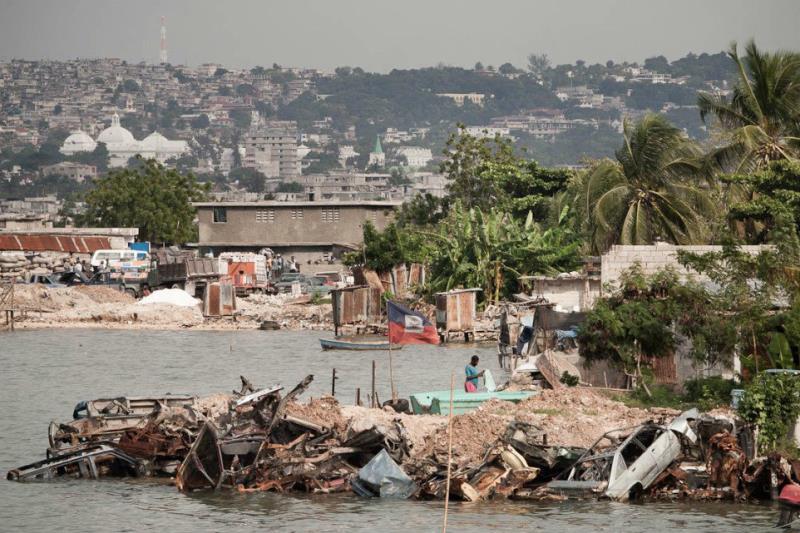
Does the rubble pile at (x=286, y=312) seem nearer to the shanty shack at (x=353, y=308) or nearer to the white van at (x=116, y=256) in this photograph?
the shanty shack at (x=353, y=308)

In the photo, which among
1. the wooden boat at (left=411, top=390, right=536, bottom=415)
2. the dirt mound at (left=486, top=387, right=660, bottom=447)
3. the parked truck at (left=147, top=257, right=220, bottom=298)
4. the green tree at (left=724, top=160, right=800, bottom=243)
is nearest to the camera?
the dirt mound at (left=486, top=387, right=660, bottom=447)

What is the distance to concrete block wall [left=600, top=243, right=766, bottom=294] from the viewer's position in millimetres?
26500

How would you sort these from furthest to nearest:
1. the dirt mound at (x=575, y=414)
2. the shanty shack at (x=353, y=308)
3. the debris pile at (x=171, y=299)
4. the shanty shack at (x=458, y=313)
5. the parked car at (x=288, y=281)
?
the parked car at (x=288, y=281), the debris pile at (x=171, y=299), the shanty shack at (x=353, y=308), the shanty shack at (x=458, y=313), the dirt mound at (x=575, y=414)

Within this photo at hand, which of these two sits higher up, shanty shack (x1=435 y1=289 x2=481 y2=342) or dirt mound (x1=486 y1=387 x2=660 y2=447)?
shanty shack (x1=435 y1=289 x2=481 y2=342)

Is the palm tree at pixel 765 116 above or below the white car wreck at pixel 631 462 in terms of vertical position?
above

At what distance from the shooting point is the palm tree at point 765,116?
115ft

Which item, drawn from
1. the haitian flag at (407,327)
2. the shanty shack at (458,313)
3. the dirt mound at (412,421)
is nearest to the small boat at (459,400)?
the dirt mound at (412,421)

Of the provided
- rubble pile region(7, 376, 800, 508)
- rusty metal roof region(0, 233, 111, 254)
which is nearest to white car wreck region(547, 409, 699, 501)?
rubble pile region(7, 376, 800, 508)

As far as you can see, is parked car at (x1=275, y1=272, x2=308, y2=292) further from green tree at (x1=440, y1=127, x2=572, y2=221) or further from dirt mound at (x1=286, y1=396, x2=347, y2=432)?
dirt mound at (x1=286, y1=396, x2=347, y2=432)

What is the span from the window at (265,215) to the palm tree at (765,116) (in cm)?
3290

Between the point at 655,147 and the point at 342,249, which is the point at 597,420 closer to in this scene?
the point at 655,147

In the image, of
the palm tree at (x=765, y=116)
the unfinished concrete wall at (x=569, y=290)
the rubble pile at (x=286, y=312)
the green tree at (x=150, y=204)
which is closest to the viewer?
the unfinished concrete wall at (x=569, y=290)

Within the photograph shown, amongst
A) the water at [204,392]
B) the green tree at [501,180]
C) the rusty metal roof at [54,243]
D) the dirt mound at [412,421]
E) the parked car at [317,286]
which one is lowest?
the water at [204,392]

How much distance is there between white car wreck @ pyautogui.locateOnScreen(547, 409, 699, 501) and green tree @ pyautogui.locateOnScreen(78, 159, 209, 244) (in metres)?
59.7
